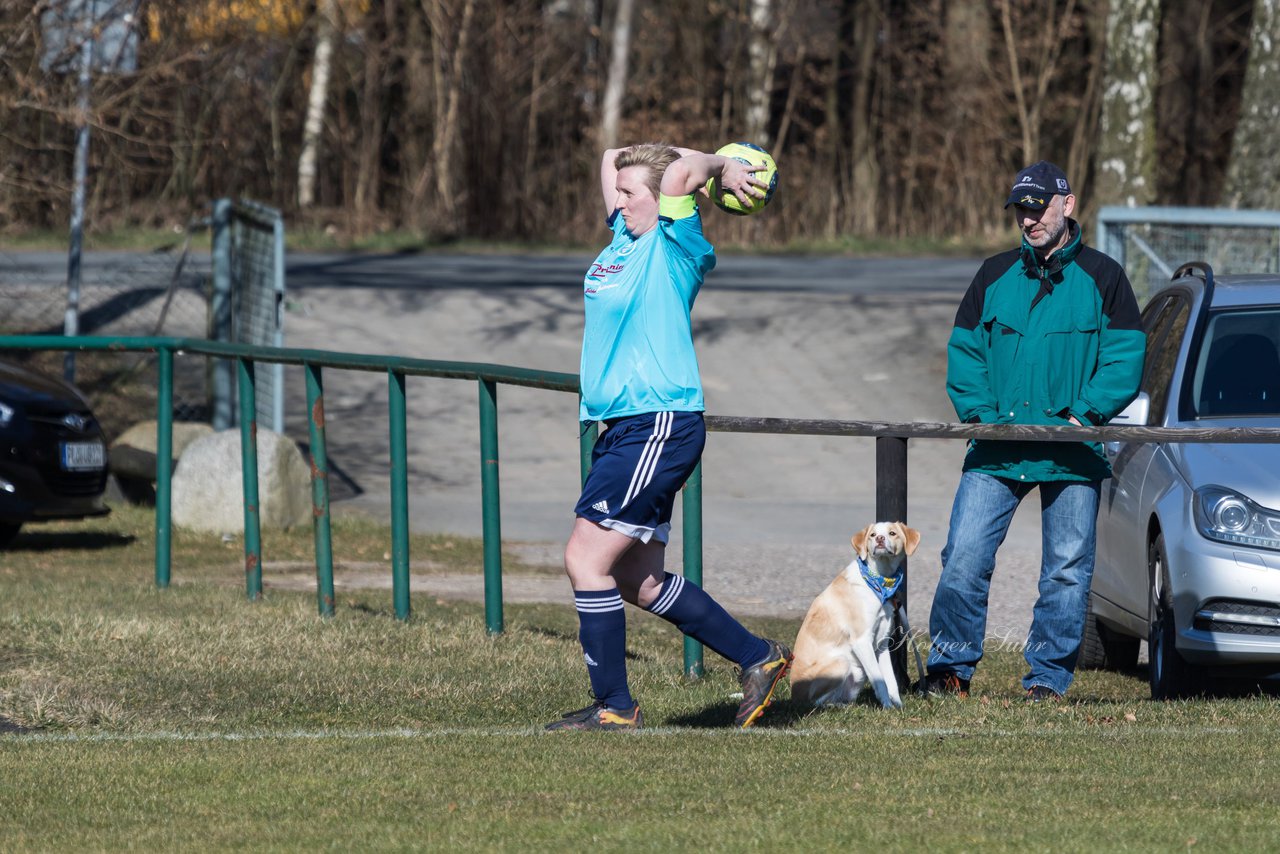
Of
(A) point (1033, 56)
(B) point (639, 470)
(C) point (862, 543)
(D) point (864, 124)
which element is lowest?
(C) point (862, 543)

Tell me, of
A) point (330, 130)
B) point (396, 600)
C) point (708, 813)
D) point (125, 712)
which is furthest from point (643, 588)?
point (330, 130)

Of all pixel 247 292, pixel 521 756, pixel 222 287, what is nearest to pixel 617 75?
pixel 247 292

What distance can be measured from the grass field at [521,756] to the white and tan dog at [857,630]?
11cm

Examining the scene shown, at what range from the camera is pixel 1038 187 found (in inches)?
250

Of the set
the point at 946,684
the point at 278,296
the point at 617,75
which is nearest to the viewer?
the point at 946,684

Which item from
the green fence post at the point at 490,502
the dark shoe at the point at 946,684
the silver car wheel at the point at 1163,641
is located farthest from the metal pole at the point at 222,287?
the silver car wheel at the point at 1163,641

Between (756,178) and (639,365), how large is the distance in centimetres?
64

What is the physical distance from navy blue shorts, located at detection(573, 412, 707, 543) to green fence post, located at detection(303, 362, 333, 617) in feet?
11.3

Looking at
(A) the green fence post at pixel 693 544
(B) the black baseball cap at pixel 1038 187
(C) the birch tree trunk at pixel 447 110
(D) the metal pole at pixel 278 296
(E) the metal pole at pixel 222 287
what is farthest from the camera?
(C) the birch tree trunk at pixel 447 110

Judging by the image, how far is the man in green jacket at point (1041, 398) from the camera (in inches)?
251

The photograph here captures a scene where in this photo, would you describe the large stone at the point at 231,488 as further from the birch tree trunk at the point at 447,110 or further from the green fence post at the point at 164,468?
the birch tree trunk at the point at 447,110

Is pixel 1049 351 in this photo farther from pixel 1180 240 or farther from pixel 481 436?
pixel 1180 240

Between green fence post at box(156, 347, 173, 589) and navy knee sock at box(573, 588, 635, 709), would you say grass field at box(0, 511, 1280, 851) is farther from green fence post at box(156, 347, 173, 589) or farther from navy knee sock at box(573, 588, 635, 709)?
green fence post at box(156, 347, 173, 589)

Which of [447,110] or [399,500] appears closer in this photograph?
[399,500]
